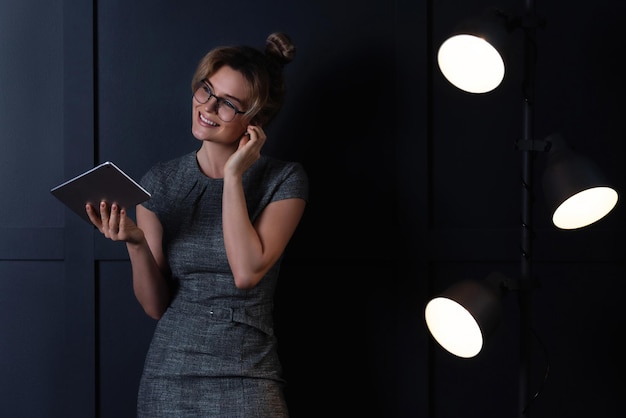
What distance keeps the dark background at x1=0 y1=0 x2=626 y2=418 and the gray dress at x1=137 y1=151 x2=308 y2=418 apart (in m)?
0.41

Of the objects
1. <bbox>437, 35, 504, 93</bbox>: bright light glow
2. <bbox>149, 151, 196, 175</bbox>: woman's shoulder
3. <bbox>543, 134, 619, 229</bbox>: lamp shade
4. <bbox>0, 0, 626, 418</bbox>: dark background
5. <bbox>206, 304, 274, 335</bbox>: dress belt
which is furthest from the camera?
<bbox>0, 0, 626, 418</bbox>: dark background

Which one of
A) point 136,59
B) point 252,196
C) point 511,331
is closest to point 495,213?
point 511,331

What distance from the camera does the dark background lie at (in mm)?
2168

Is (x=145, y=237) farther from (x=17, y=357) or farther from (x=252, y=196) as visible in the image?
(x=17, y=357)

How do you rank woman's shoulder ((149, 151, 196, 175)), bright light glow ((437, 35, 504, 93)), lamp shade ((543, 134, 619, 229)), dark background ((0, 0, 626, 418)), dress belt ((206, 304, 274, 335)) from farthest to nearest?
dark background ((0, 0, 626, 418)), woman's shoulder ((149, 151, 196, 175)), dress belt ((206, 304, 274, 335)), bright light glow ((437, 35, 504, 93)), lamp shade ((543, 134, 619, 229))

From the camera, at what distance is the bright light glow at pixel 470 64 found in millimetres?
1676

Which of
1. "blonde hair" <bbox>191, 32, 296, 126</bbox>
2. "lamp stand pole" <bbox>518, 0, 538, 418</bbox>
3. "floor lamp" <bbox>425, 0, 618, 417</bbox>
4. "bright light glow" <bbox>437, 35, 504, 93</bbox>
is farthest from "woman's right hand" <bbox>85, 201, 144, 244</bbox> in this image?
"lamp stand pole" <bbox>518, 0, 538, 418</bbox>

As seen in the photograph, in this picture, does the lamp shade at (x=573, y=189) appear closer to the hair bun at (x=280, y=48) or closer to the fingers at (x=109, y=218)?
the hair bun at (x=280, y=48)

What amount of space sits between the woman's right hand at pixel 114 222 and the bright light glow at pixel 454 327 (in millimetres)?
782

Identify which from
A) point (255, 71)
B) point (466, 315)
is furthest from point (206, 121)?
point (466, 315)

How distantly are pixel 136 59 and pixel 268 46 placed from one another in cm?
63

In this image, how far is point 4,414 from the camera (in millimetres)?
2410

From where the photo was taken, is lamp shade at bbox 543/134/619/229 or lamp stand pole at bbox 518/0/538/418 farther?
lamp stand pole at bbox 518/0/538/418

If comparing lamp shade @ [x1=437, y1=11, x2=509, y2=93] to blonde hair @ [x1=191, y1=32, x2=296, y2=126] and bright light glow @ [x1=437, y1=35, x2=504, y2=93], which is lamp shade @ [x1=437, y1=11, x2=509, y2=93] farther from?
blonde hair @ [x1=191, y1=32, x2=296, y2=126]
